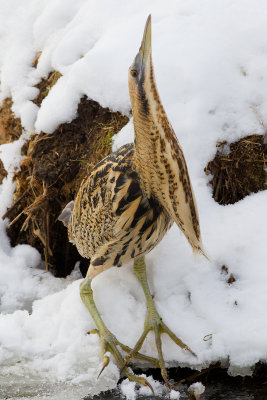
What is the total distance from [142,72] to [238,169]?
4.17ft

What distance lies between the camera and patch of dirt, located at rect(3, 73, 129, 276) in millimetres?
3612

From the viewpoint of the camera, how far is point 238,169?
124 inches

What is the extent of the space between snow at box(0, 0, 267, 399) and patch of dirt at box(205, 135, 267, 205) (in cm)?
5

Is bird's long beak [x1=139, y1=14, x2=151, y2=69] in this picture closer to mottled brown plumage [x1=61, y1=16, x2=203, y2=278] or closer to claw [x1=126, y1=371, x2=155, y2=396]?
mottled brown plumage [x1=61, y1=16, x2=203, y2=278]

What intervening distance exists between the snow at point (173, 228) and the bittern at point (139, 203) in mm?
96

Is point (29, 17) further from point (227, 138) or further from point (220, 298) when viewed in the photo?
point (220, 298)

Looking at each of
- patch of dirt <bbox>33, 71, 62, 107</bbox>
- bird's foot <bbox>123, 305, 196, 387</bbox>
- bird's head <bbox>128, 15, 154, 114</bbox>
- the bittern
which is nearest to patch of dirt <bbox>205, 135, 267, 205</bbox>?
the bittern

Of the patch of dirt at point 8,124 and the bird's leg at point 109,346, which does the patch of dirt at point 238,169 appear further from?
the patch of dirt at point 8,124

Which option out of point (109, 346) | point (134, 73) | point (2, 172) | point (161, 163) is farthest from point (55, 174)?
point (134, 73)

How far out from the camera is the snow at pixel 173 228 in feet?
8.83

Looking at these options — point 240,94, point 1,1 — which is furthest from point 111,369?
point 1,1

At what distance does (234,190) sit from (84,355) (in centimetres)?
125

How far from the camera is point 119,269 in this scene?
316 centimetres

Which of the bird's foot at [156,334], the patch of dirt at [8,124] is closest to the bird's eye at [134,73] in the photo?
the bird's foot at [156,334]
